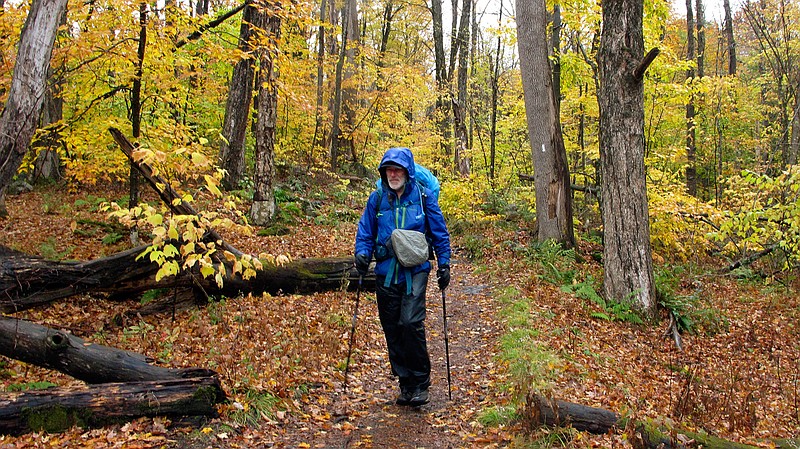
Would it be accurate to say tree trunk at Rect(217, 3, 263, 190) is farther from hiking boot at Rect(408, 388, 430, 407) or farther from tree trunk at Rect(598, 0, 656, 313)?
hiking boot at Rect(408, 388, 430, 407)

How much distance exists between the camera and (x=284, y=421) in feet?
16.0

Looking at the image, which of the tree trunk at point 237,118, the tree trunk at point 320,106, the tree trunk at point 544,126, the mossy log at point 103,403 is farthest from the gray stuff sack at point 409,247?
the tree trunk at point 320,106

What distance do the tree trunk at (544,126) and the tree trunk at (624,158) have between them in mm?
2871

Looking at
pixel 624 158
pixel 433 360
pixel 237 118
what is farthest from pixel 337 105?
pixel 433 360

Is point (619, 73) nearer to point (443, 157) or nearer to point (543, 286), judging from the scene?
point (543, 286)

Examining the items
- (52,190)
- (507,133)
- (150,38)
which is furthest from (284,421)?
(507,133)

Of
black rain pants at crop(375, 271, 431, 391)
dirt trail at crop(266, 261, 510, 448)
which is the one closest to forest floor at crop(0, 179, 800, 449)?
dirt trail at crop(266, 261, 510, 448)

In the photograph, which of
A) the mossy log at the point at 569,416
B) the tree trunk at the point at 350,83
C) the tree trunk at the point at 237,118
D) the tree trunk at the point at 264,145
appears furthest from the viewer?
the tree trunk at the point at 350,83

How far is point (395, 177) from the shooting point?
202 inches

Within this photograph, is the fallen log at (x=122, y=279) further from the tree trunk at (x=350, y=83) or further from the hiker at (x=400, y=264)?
the tree trunk at (x=350, y=83)

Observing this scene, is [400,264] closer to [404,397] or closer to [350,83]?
[404,397]

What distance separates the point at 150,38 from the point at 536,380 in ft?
24.0

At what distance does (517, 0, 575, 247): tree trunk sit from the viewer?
12.2m

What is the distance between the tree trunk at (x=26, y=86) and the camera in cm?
499
